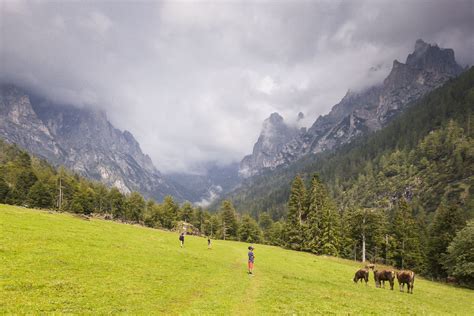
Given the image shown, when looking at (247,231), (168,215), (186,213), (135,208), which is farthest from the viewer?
(135,208)

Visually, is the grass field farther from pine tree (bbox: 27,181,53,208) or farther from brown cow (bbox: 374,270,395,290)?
pine tree (bbox: 27,181,53,208)

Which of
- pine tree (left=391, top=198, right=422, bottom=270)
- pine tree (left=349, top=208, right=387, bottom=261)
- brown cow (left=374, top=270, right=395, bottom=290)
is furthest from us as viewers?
pine tree (left=349, top=208, right=387, bottom=261)

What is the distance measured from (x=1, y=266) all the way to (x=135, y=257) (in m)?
14.7

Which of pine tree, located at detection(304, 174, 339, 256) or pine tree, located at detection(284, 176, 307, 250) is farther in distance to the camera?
pine tree, located at detection(284, 176, 307, 250)

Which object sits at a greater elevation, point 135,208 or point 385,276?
point 135,208

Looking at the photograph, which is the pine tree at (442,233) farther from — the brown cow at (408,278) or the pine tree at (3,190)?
the pine tree at (3,190)

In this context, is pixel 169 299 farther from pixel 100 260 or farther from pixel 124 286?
pixel 100 260

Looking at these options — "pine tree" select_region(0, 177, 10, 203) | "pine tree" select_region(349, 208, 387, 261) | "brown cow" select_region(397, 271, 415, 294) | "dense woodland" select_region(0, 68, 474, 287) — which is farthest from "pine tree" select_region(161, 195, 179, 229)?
"brown cow" select_region(397, 271, 415, 294)

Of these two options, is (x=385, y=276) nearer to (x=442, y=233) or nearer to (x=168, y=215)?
(x=442, y=233)

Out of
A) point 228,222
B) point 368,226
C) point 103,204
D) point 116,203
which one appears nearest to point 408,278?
point 368,226

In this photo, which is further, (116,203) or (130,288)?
(116,203)

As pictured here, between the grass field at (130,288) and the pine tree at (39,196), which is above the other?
the pine tree at (39,196)

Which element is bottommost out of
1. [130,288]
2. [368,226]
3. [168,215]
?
[130,288]

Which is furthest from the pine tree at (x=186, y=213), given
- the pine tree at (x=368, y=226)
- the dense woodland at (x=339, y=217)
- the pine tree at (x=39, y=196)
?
the pine tree at (x=368, y=226)
